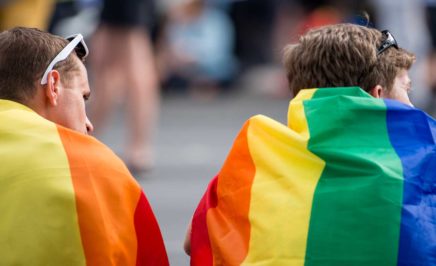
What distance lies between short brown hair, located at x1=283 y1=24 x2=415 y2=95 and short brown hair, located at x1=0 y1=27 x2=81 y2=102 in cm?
72

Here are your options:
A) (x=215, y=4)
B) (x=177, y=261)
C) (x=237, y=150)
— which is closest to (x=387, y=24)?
(x=215, y=4)

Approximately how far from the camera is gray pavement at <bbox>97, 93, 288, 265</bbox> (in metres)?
7.70

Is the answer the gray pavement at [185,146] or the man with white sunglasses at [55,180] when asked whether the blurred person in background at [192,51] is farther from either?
the man with white sunglasses at [55,180]

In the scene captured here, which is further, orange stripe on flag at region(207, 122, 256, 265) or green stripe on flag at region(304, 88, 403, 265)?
orange stripe on flag at region(207, 122, 256, 265)

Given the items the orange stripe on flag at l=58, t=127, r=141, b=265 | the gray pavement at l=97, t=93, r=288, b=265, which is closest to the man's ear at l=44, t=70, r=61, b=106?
the orange stripe on flag at l=58, t=127, r=141, b=265

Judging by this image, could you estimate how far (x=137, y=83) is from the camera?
8.42 metres

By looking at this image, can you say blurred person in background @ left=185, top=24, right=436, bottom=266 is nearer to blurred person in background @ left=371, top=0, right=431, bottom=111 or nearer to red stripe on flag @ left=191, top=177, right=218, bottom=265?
red stripe on flag @ left=191, top=177, right=218, bottom=265

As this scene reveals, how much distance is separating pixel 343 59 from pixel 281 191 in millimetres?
455

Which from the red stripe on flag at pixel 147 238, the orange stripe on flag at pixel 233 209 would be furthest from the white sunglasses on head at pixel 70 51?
the orange stripe on flag at pixel 233 209

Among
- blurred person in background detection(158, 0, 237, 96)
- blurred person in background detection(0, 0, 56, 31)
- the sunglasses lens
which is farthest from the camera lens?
blurred person in background detection(158, 0, 237, 96)

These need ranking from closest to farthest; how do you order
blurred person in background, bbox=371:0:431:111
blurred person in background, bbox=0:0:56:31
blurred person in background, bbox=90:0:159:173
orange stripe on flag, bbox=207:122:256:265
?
orange stripe on flag, bbox=207:122:256:265
blurred person in background, bbox=0:0:56:31
blurred person in background, bbox=90:0:159:173
blurred person in background, bbox=371:0:431:111

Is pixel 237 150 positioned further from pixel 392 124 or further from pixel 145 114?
pixel 145 114

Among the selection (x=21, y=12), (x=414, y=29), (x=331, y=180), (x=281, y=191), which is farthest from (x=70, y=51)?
(x=414, y=29)

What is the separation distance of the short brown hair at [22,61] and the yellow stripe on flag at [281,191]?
634 mm
